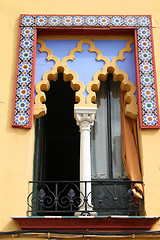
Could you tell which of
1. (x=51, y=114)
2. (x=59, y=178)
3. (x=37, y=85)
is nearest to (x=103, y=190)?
(x=37, y=85)

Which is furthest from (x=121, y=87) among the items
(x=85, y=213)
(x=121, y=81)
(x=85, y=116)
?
(x=85, y=213)

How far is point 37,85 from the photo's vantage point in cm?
689

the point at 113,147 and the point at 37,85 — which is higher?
the point at 37,85

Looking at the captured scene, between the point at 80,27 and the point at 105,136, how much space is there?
1.78m

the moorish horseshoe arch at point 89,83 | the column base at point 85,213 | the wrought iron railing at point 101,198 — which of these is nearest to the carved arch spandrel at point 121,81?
the moorish horseshoe arch at point 89,83

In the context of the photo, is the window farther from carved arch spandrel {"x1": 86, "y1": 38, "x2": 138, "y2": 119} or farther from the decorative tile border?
the decorative tile border

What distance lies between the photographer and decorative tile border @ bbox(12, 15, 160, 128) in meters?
6.62

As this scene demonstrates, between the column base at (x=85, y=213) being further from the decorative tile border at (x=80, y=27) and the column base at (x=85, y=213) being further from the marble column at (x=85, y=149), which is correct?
the decorative tile border at (x=80, y=27)

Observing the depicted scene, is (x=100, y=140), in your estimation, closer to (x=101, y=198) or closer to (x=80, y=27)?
(x=101, y=198)

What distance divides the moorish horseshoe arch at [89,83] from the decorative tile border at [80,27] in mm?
159

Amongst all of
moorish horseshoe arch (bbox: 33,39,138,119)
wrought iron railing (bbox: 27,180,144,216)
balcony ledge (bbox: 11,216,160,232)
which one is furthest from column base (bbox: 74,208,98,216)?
moorish horseshoe arch (bbox: 33,39,138,119)

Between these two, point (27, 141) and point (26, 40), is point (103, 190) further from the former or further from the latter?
point (26, 40)

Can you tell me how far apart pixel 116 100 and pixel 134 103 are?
607 mm

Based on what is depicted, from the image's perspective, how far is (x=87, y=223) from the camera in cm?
600
